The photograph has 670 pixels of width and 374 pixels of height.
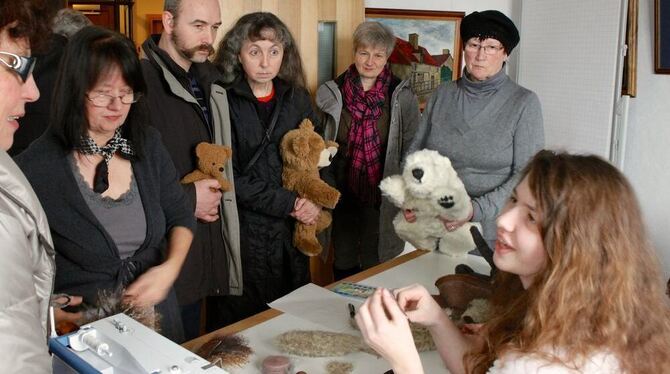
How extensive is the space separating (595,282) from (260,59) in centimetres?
148

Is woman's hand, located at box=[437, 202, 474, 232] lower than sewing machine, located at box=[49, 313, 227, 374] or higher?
lower

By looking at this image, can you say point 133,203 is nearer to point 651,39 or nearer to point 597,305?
point 597,305

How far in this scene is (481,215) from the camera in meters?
2.11

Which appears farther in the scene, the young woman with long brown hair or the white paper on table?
the white paper on table

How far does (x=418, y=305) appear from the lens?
1.32m

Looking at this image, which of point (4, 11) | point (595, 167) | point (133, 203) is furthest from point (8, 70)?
point (595, 167)

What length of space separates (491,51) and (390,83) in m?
0.61

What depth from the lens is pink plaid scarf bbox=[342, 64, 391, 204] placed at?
268 centimetres

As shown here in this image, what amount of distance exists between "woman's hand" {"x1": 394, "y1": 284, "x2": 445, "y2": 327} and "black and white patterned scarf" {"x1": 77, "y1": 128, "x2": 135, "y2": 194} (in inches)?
29.2

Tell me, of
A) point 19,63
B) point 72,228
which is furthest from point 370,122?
point 19,63

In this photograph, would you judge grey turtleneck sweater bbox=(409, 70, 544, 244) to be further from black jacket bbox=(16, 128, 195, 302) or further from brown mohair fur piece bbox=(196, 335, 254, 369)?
black jacket bbox=(16, 128, 195, 302)

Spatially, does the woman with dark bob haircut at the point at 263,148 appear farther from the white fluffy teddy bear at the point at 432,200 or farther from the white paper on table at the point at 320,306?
the white paper on table at the point at 320,306

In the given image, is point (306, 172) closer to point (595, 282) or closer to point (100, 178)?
point (100, 178)

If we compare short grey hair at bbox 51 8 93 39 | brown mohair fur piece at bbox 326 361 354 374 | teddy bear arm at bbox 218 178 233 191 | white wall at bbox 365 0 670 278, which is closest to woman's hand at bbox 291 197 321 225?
teddy bear arm at bbox 218 178 233 191
